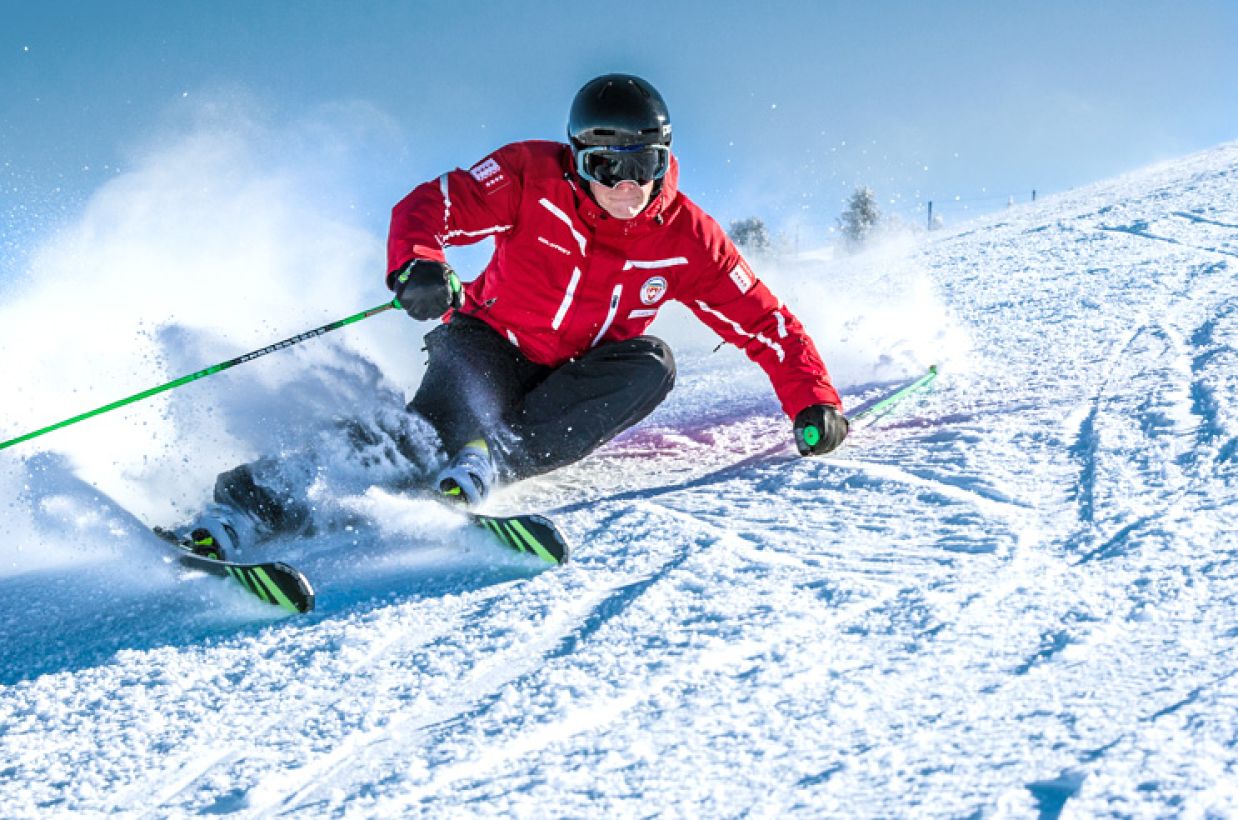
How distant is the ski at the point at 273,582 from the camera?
2098 millimetres

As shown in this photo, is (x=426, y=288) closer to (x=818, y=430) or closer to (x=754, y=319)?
(x=754, y=319)

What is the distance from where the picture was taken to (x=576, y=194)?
128 inches

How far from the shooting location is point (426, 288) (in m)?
2.88

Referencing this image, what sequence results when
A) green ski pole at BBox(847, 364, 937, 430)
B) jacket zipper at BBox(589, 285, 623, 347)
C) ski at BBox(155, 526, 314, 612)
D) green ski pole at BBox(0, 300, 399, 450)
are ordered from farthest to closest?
1. green ski pole at BBox(847, 364, 937, 430)
2. jacket zipper at BBox(589, 285, 623, 347)
3. green ski pole at BBox(0, 300, 399, 450)
4. ski at BBox(155, 526, 314, 612)

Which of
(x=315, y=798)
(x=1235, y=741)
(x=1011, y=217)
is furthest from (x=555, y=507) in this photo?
(x=1011, y=217)

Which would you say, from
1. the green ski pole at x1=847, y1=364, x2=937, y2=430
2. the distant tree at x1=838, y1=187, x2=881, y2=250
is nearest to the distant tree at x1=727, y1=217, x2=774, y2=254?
the distant tree at x1=838, y1=187, x2=881, y2=250

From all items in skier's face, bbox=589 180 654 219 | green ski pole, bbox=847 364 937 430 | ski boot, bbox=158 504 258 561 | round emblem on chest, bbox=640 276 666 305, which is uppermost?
skier's face, bbox=589 180 654 219

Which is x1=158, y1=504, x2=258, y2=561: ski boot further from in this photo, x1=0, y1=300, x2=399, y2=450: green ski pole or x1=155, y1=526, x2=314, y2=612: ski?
x1=0, y1=300, x2=399, y2=450: green ski pole

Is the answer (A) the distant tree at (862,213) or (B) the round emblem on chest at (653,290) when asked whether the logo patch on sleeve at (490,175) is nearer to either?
(B) the round emblem on chest at (653,290)

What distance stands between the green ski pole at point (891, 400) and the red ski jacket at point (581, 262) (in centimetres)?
47

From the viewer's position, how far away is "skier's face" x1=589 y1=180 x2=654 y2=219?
3128mm

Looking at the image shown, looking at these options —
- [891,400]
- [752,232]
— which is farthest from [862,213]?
[891,400]

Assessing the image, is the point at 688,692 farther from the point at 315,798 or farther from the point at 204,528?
the point at 204,528

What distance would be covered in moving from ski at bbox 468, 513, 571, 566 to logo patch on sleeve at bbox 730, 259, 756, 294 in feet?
5.04
